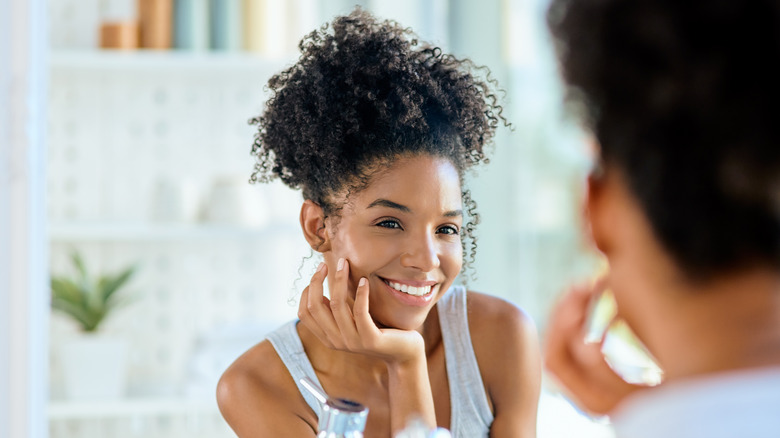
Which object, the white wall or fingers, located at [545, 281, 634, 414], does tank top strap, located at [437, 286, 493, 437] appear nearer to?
fingers, located at [545, 281, 634, 414]

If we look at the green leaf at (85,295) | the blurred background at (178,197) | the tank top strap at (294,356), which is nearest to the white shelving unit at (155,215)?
the blurred background at (178,197)

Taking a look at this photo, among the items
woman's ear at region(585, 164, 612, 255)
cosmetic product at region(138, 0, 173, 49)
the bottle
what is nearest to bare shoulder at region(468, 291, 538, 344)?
the bottle

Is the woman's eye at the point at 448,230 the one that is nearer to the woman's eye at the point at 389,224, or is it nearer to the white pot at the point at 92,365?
the woman's eye at the point at 389,224

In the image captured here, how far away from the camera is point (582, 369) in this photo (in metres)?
0.65

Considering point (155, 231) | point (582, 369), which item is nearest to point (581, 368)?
point (582, 369)

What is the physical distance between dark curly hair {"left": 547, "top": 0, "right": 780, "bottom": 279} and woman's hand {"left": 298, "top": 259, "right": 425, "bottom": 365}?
0.54 meters

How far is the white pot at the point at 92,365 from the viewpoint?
6.54 feet

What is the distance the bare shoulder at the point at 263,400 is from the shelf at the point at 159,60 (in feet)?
3.65

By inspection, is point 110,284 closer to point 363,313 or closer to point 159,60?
point 159,60

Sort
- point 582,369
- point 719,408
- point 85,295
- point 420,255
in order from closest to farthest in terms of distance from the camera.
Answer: point 719,408, point 582,369, point 420,255, point 85,295

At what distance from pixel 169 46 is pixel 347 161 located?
1256 millimetres

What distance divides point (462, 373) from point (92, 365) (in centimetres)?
122

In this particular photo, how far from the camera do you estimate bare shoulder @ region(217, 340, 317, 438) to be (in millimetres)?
1016

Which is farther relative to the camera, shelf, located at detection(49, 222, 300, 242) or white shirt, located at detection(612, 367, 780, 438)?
shelf, located at detection(49, 222, 300, 242)
